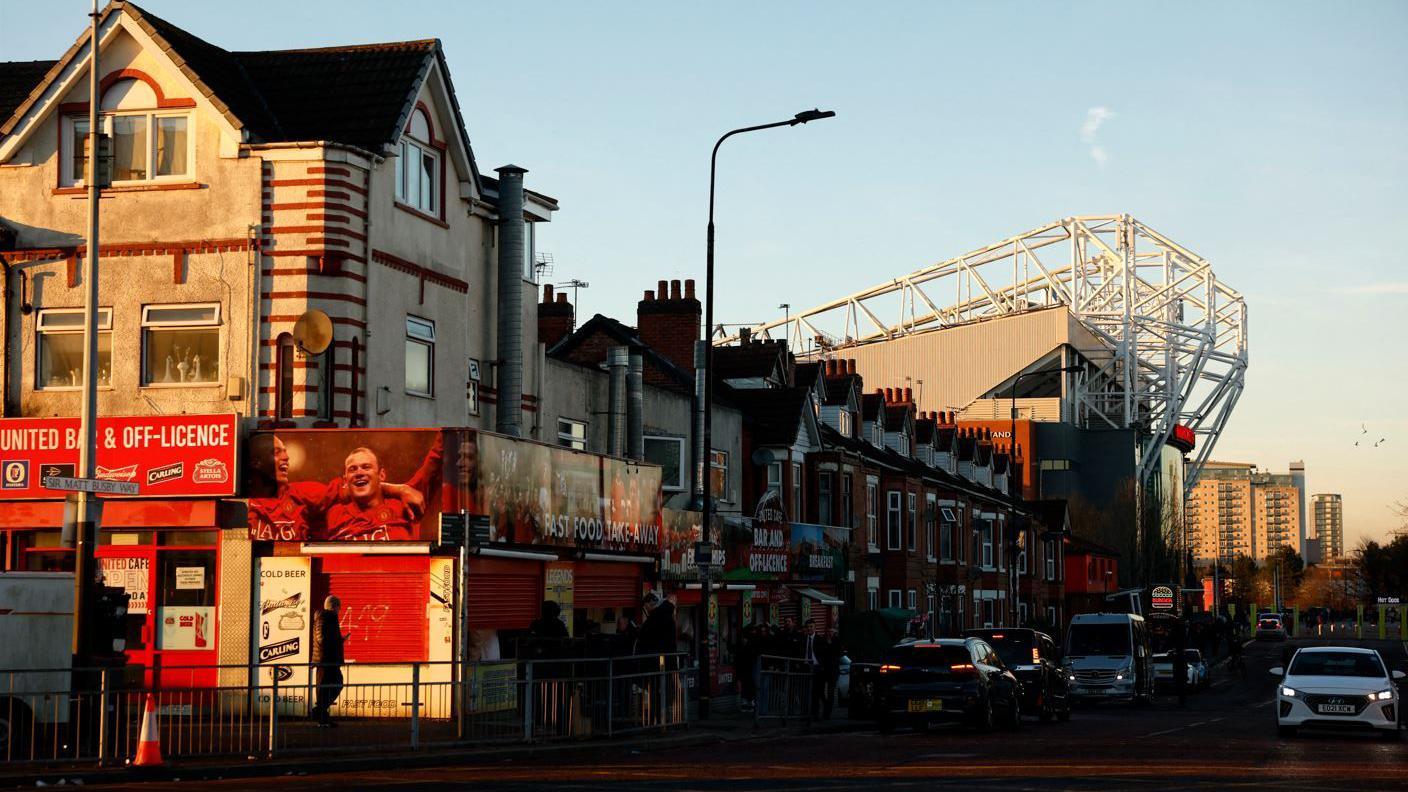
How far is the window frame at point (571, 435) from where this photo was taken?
114 ft

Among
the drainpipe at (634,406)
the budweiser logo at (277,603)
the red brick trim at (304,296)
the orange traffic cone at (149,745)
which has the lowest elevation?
the orange traffic cone at (149,745)

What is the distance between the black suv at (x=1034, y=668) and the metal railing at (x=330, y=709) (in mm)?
10599

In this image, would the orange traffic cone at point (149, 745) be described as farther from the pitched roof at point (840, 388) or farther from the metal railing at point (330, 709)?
the pitched roof at point (840, 388)

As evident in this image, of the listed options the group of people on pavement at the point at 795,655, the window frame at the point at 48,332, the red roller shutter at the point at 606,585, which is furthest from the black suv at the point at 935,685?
the window frame at the point at 48,332

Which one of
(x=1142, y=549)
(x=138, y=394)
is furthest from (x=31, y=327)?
(x=1142, y=549)

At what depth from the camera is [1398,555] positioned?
340 feet

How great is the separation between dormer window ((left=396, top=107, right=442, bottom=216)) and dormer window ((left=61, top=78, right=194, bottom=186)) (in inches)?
135

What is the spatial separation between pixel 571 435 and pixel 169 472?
427 inches

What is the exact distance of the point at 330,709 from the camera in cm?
1975

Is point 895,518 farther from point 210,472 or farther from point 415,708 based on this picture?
point 415,708

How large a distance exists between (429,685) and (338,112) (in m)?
11.5

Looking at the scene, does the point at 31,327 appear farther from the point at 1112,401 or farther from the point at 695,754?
the point at 1112,401

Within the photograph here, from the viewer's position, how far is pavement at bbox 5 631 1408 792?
1712 centimetres

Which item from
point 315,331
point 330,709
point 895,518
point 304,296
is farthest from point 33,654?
point 895,518
